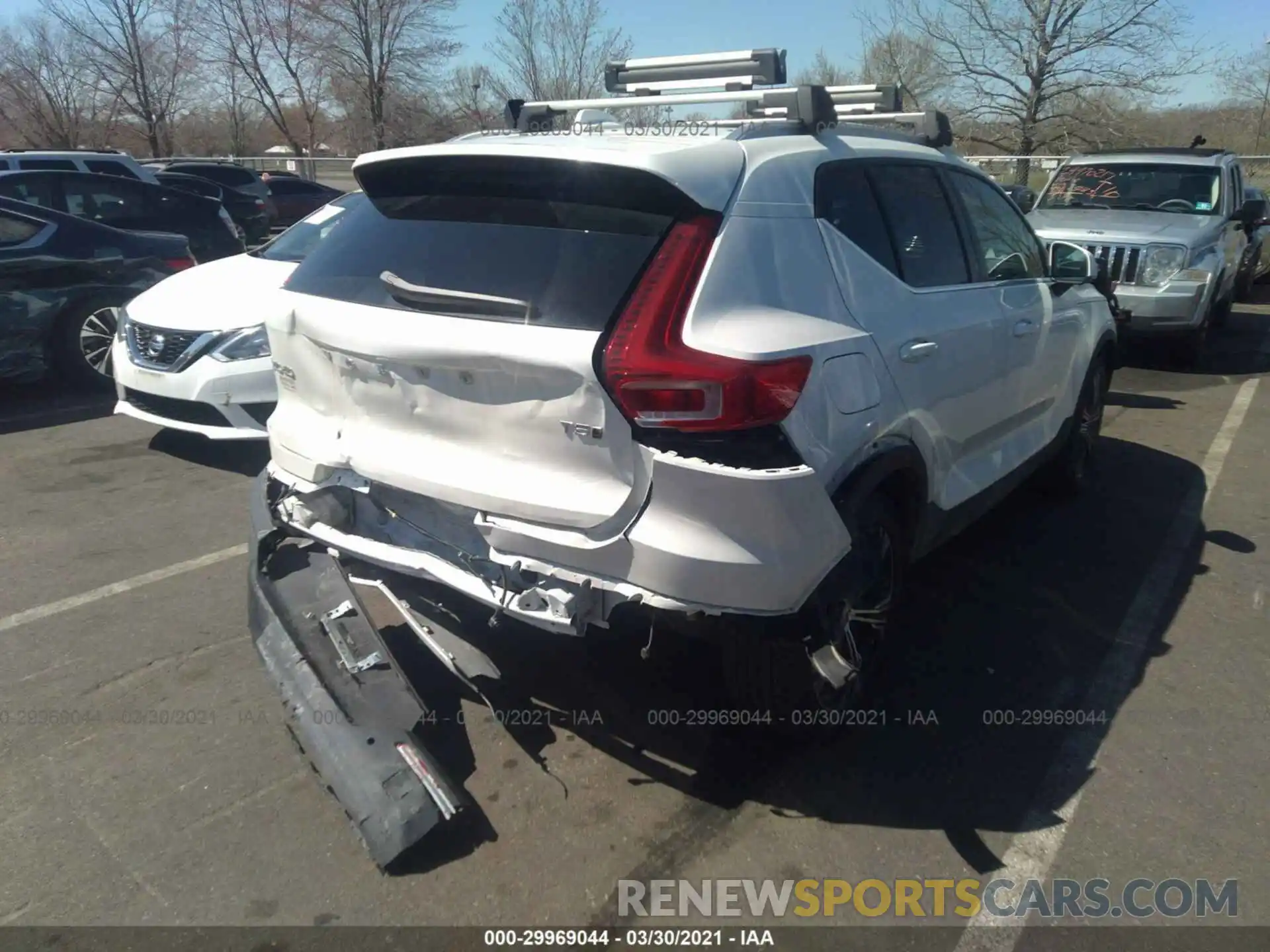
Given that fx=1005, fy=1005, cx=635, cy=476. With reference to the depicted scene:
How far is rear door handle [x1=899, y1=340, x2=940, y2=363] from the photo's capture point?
3.33 meters

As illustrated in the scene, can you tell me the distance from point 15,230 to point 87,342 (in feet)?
3.14

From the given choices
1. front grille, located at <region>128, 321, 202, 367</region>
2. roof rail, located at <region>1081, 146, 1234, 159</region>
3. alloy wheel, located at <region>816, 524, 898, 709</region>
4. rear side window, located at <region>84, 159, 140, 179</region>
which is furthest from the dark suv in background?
alloy wheel, located at <region>816, 524, 898, 709</region>

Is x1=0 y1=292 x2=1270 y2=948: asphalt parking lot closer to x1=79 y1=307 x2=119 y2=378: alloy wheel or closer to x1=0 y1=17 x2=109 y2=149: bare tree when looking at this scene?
x1=79 y1=307 x2=119 y2=378: alloy wheel

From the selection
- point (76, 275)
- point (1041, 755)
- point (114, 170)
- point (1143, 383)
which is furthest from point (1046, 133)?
point (1041, 755)

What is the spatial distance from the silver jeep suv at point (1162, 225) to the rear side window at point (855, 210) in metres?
6.14

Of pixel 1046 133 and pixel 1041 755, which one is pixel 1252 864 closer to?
pixel 1041 755

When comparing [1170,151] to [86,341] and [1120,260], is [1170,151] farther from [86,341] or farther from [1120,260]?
[86,341]

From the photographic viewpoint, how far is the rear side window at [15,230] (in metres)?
7.59

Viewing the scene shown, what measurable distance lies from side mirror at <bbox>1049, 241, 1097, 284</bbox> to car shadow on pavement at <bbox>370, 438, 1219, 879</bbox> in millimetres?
1400

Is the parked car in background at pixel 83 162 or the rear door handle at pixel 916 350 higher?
the rear door handle at pixel 916 350

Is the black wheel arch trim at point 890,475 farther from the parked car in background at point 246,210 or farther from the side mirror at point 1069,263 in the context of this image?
the parked car in background at point 246,210

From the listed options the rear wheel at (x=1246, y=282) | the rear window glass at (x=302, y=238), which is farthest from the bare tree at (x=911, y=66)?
the rear window glass at (x=302, y=238)

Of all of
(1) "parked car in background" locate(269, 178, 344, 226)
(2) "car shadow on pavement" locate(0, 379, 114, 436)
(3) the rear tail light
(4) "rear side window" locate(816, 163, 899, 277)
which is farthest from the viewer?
(1) "parked car in background" locate(269, 178, 344, 226)

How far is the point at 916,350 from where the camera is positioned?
3.39m
